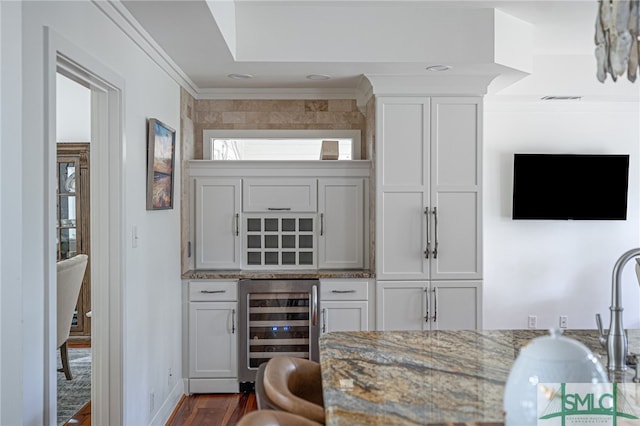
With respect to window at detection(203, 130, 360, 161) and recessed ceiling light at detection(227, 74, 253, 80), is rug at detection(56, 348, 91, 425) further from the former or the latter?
recessed ceiling light at detection(227, 74, 253, 80)

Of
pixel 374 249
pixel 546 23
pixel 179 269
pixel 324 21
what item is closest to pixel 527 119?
pixel 546 23

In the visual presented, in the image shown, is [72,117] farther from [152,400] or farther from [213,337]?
[152,400]

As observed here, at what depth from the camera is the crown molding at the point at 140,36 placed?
2.37m

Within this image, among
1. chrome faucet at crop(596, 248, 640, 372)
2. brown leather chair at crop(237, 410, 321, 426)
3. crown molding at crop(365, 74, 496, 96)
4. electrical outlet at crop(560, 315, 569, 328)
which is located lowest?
electrical outlet at crop(560, 315, 569, 328)

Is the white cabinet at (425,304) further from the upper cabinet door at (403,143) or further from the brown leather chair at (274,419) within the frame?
the brown leather chair at (274,419)

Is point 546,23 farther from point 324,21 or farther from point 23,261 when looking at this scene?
point 23,261

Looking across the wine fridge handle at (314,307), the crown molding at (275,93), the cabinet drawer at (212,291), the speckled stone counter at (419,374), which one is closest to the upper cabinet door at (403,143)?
the crown molding at (275,93)

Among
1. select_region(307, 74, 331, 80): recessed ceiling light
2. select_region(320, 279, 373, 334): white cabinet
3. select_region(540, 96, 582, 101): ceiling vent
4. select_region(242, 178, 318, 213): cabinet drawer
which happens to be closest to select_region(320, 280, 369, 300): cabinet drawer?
select_region(320, 279, 373, 334): white cabinet

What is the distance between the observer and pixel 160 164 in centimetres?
326

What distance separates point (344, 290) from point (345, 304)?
11cm

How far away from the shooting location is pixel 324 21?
11.0 ft

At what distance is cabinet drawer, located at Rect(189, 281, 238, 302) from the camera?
3.99 m

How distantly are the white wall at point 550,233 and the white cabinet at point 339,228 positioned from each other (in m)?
1.36

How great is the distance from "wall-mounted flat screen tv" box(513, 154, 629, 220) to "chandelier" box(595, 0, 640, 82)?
341 centimetres
